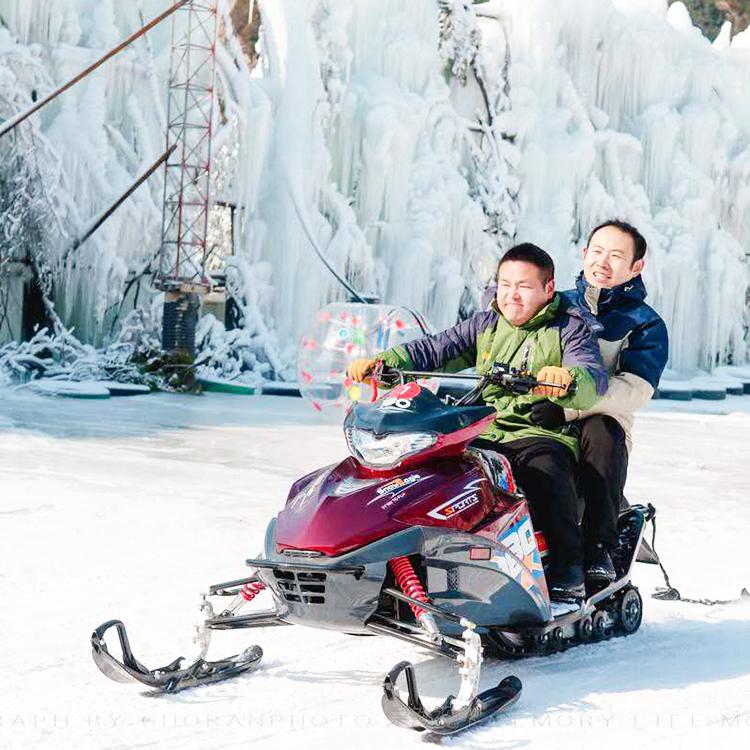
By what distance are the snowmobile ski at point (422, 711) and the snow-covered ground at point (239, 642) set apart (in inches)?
1.6

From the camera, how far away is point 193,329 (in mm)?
15242

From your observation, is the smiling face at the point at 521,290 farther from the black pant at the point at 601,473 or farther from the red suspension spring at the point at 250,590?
the red suspension spring at the point at 250,590

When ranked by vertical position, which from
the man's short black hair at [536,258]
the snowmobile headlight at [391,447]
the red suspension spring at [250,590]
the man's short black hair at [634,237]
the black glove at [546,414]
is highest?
the man's short black hair at [634,237]

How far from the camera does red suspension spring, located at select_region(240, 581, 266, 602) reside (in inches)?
136

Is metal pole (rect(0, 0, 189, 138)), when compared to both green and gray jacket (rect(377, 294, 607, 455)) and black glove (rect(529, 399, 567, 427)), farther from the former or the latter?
black glove (rect(529, 399, 567, 427))

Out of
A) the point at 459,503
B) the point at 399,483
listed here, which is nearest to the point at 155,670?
the point at 399,483

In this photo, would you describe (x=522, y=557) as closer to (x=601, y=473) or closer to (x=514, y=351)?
(x=601, y=473)

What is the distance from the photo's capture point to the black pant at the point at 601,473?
12.9ft

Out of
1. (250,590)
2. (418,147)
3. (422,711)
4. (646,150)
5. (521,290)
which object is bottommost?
(422,711)

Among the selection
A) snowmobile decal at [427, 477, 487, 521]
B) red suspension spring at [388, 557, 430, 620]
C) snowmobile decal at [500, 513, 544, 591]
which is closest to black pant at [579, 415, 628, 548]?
snowmobile decal at [500, 513, 544, 591]

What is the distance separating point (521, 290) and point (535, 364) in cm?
24

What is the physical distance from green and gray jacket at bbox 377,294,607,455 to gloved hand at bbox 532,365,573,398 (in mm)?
206

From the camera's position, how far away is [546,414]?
12.5ft

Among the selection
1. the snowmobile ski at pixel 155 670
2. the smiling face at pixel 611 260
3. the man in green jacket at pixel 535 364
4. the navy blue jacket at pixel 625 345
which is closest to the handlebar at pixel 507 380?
the man in green jacket at pixel 535 364
